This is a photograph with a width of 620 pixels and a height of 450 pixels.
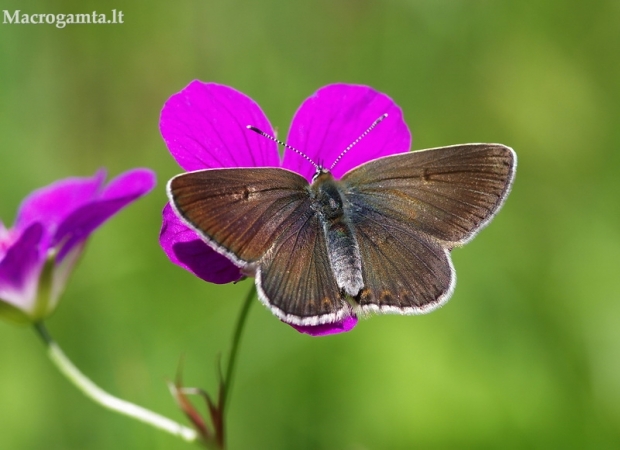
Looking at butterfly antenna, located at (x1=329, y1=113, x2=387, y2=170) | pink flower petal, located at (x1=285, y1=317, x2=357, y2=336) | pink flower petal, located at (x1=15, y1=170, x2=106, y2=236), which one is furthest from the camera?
pink flower petal, located at (x1=15, y1=170, x2=106, y2=236)

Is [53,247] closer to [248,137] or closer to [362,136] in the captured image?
[248,137]

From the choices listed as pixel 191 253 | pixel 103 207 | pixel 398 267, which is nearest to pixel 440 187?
pixel 398 267

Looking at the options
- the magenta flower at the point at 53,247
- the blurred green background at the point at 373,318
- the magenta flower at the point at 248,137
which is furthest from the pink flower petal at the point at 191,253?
the blurred green background at the point at 373,318

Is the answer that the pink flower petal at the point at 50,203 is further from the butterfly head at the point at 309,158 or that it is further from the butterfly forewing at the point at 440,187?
the butterfly forewing at the point at 440,187

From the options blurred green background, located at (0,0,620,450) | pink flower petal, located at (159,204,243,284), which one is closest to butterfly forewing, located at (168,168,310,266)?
pink flower petal, located at (159,204,243,284)

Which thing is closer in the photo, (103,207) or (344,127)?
(103,207)

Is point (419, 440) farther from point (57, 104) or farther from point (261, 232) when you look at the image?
point (57, 104)

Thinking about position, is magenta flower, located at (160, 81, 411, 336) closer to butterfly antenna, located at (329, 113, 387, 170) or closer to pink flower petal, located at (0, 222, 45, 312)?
butterfly antenna, located at (329, 113, 387, 170)
